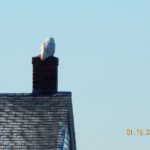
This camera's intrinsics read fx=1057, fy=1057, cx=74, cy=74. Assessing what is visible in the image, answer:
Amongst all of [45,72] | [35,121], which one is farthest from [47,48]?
[35,121]

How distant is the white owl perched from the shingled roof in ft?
5.55

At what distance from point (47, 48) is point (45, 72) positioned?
82cm

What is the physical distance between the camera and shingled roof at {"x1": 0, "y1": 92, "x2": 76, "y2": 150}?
101ft

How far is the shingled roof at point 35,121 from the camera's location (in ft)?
101

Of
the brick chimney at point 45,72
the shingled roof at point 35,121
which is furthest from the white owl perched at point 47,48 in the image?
the shingled roof at point 35,121

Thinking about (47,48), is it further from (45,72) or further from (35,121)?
(35,121)

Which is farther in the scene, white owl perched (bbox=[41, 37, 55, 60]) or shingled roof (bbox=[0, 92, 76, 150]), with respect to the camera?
white owl perched (bbox=[41, 37, 55, 60])

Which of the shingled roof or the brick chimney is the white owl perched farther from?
the shingled roof

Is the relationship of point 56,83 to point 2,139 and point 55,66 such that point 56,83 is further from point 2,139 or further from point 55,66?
point 2,139

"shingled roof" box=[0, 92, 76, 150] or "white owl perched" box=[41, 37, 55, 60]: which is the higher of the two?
"white owl perched" box=[41, 37, 55, 60]

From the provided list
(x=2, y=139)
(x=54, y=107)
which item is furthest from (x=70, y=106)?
(x=2, y=139)

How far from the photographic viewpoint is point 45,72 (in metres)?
34.5

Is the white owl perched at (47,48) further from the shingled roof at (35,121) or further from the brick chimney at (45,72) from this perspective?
the shingled roof at (35,121)

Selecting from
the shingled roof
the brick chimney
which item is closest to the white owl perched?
the brick chimney
